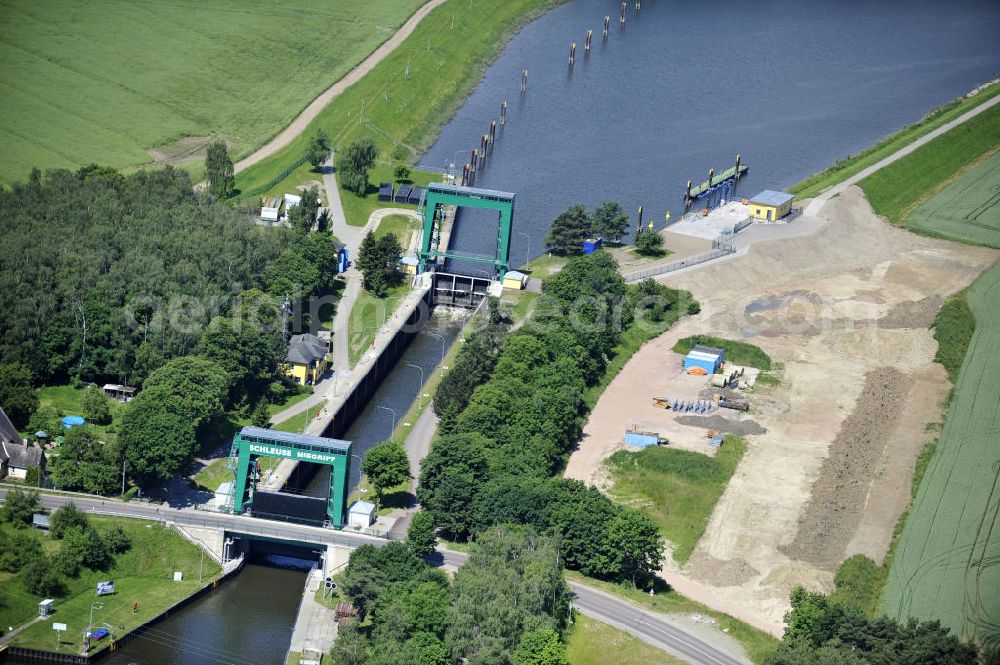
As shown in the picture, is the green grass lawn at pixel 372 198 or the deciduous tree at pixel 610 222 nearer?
the deciduous tree at pixel 610 222

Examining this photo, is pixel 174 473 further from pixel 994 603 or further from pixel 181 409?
pixel 994 603

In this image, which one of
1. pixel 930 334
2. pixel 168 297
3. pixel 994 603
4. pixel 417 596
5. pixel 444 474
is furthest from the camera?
pixel 930 334

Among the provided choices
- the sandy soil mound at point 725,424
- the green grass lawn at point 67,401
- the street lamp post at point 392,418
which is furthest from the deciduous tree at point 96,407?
the sandy soil mound at point 725,424

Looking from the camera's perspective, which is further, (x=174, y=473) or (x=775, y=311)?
(x=775, y=311)

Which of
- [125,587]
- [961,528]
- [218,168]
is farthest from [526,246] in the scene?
[125,587]

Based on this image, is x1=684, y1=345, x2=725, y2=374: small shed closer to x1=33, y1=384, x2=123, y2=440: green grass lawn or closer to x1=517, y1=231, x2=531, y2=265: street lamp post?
x1=517, y1=231, x2=531, y2=265: street lamp post

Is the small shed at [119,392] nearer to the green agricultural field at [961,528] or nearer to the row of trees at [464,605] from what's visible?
the row of trees at [464,605]

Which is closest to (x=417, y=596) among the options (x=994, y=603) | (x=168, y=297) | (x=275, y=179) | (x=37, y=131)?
(x=994, y=603)
